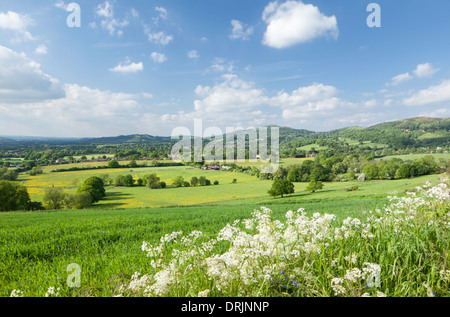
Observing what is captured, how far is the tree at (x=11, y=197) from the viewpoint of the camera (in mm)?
42672

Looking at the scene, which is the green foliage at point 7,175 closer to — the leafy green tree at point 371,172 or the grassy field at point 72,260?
the grassy field at point 72,260

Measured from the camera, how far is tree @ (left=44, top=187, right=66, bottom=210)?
51013 millimetres

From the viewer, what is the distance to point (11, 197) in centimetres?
4306

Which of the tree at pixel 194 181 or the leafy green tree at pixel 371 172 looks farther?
the leafy green tree at pixel 371 172

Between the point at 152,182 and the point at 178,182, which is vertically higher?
the point at 152,182

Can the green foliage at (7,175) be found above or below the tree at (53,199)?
above

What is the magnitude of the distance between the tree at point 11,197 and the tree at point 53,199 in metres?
4.79

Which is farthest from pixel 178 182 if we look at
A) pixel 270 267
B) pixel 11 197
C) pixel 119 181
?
pixel 270 267

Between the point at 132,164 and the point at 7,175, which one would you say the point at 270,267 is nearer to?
the point at 132,164

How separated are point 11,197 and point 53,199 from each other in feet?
29.7

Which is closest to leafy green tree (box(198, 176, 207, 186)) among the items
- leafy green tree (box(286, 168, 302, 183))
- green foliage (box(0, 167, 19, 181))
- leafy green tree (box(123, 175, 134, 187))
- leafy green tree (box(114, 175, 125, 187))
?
leafy green tree (box(123, 175, 134, 187))

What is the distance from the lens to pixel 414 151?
139m

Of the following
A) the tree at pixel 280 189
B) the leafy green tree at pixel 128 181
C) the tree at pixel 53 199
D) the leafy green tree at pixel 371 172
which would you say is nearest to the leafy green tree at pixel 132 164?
the leafy green tree at pixel 128 181

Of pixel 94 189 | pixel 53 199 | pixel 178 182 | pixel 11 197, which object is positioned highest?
pixel 11 197
